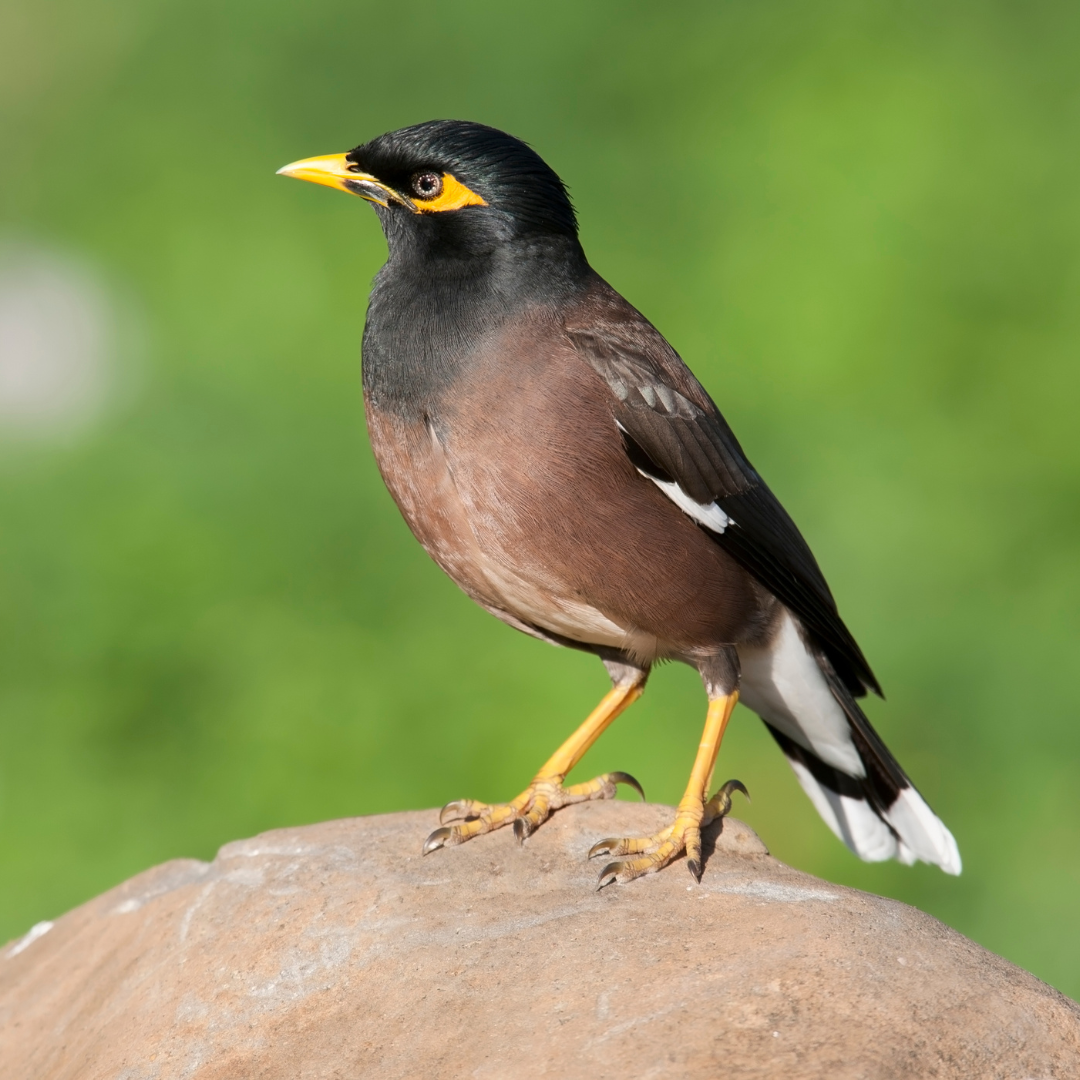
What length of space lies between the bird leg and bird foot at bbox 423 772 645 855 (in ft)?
1.24

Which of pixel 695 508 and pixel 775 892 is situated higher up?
pixel 695 508

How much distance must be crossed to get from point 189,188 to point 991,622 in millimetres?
7160

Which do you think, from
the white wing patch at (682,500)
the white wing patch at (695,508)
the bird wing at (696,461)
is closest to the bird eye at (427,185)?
the bird wing at (696,461)

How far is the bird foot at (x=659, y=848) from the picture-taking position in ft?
14.6

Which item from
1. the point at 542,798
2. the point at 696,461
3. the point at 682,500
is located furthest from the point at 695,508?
the point at 542,798

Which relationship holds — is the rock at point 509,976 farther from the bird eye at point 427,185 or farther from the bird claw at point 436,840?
the bird eye at point 427,185

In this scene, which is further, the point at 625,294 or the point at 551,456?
the point at 625,294

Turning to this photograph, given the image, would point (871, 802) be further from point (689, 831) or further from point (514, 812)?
point (514, 812)

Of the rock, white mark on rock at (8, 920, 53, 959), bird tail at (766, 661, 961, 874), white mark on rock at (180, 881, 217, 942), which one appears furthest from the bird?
white mark on rock at (8, 920, 53, 959)

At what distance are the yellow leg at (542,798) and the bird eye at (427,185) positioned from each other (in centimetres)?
200

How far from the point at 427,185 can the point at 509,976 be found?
2666 mm

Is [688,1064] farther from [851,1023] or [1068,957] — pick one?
[1068,957]

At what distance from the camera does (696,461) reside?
15.9 feet

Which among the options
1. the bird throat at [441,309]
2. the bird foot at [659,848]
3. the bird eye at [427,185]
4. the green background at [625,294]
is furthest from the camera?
the green background at [625,294]
